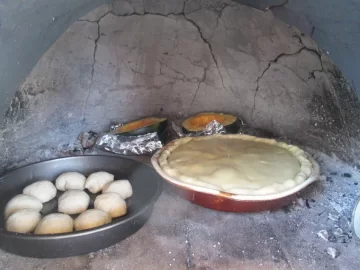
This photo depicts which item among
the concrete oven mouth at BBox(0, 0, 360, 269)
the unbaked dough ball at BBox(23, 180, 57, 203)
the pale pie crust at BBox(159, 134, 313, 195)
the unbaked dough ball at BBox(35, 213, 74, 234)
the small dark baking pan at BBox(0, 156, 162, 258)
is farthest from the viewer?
the concrete oven mouth at BBox(0, 0, 360, 269)

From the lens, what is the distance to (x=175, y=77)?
7.66 feet

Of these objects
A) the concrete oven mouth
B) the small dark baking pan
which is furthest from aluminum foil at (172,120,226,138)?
the small dark baking pan

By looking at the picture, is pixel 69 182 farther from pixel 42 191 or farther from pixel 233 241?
pixel 233 241

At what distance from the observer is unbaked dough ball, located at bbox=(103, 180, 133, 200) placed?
5.29 ft

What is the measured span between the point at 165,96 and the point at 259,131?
61 centimetres

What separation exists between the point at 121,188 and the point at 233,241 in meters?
0.51

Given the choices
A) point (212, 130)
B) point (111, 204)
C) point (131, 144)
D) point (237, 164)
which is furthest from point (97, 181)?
point (212, 130)

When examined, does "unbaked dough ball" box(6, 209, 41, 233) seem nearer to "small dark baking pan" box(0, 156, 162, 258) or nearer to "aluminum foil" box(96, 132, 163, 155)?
"small dark baking pan" box(0, 156, 162, 258)

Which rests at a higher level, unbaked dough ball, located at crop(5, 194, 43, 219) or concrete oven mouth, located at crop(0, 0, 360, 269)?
concrete oven mouth, located at crop(0, 0, 360, 269)

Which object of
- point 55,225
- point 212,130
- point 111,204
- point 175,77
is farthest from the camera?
point 175,77

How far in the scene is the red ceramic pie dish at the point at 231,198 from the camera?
1402 millimetres

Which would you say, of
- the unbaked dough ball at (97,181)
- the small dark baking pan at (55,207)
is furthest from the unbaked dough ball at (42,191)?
the unbaked dough ball at (97,181)

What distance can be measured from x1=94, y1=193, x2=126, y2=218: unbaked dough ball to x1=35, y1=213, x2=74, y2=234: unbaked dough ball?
0.44 ft

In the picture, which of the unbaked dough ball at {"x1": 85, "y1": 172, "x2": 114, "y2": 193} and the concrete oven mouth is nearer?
the unbaked dough ball at {"x1": 85, "y1": 172, "x2": 114, "y2": 193}
